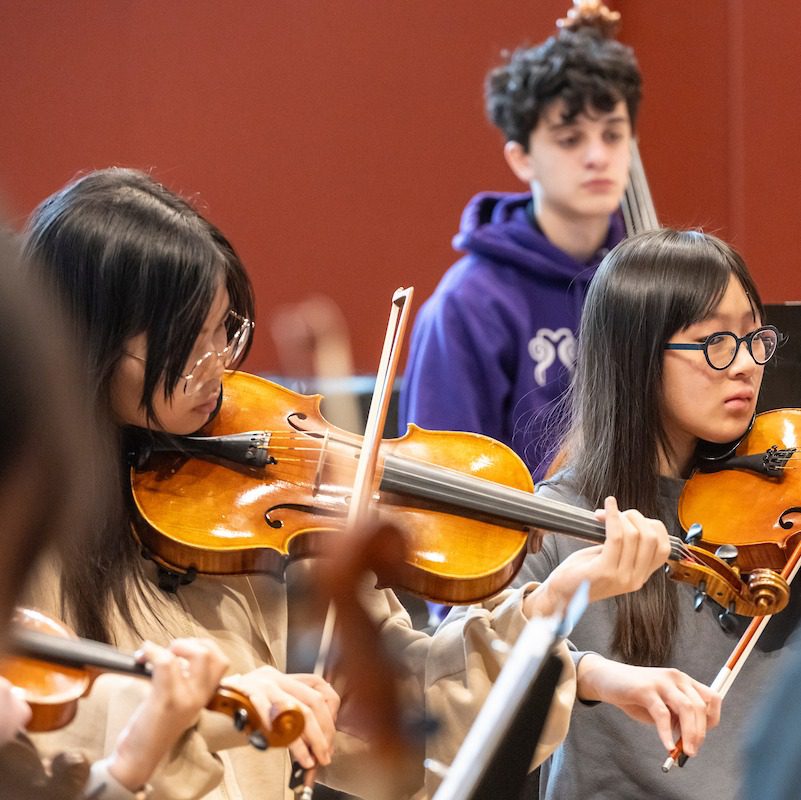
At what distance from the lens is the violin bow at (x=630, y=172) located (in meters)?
2.42

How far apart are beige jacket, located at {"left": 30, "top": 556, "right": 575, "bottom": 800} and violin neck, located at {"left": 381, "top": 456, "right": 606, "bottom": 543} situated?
0.08 metres

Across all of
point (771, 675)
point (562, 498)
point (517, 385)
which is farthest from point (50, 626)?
point (517, 385)

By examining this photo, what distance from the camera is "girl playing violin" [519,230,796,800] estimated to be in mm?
1508

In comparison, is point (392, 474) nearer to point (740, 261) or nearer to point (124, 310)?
point (124, 310)

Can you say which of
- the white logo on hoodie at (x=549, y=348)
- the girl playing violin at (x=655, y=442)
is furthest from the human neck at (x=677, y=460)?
the white logo on hoodie at (x=549, y=348)

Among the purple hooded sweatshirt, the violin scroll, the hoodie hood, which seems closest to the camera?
the violin scroll

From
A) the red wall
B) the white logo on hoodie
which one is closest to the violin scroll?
the white logo on hoodie

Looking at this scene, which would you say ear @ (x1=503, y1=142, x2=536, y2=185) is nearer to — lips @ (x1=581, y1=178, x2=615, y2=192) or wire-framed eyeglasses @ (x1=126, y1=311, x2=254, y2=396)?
lips @ (x1=581, y1=178, x2=615, y2=192)

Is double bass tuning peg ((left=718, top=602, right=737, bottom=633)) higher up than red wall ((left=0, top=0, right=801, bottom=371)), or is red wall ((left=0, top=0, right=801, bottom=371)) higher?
red wall ((left=0, top=0, right=801, bottom=371))

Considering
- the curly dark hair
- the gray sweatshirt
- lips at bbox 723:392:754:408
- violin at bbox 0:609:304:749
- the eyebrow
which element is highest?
the curly dark hair

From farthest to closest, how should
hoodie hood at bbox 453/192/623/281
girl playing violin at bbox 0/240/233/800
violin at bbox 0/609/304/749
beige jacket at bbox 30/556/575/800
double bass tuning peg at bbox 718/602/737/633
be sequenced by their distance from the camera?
1. hoodie hood at bbox 453/192/623/281
2. double bass tuning peg at bbox 718/602/737/633
3. beige jacket at bbox 30/556/575/800
4. violin at bbox 0/609/304/749
5. girl playing violin at bbox 0/240/233/800

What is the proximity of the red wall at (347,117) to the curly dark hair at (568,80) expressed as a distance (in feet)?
1.63

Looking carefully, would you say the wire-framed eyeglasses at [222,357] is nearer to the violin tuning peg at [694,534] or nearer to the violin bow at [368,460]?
the violin bow at [368,460]

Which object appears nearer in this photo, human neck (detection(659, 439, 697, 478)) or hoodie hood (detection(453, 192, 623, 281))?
human neck (detection(659, 439, 697, 478))
